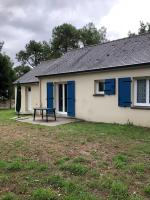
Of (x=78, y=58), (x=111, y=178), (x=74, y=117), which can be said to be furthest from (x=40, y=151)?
(x=78, y=58)

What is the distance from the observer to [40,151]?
7863 millimetres

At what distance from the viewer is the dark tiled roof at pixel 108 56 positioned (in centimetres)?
1356

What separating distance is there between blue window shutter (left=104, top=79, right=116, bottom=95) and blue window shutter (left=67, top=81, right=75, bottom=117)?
2.77 meters

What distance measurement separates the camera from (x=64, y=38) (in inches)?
1981

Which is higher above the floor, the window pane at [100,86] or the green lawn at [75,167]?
the window pane at [100,86]

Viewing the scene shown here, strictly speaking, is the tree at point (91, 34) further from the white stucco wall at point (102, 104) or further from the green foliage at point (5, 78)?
the white stucco wall at point (102, 104)

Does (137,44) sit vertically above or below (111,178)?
above

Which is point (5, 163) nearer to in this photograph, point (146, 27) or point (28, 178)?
point (28, 178)

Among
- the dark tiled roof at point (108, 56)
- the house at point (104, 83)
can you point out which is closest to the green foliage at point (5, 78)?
the house at point (104, 83)

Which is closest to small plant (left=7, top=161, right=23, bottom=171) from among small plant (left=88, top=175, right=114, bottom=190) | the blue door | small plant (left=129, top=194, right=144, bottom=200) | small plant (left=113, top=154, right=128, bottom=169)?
small plant (left=88, top=175, right=114, bottom=190)

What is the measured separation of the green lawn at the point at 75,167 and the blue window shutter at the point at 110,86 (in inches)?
150

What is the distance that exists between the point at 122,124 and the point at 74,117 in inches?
149

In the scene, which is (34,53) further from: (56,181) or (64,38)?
(56,181)

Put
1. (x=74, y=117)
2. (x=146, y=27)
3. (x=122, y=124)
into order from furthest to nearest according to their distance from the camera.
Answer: (x=146, y=27), (x=74, y=117), (x=122, y=124)
